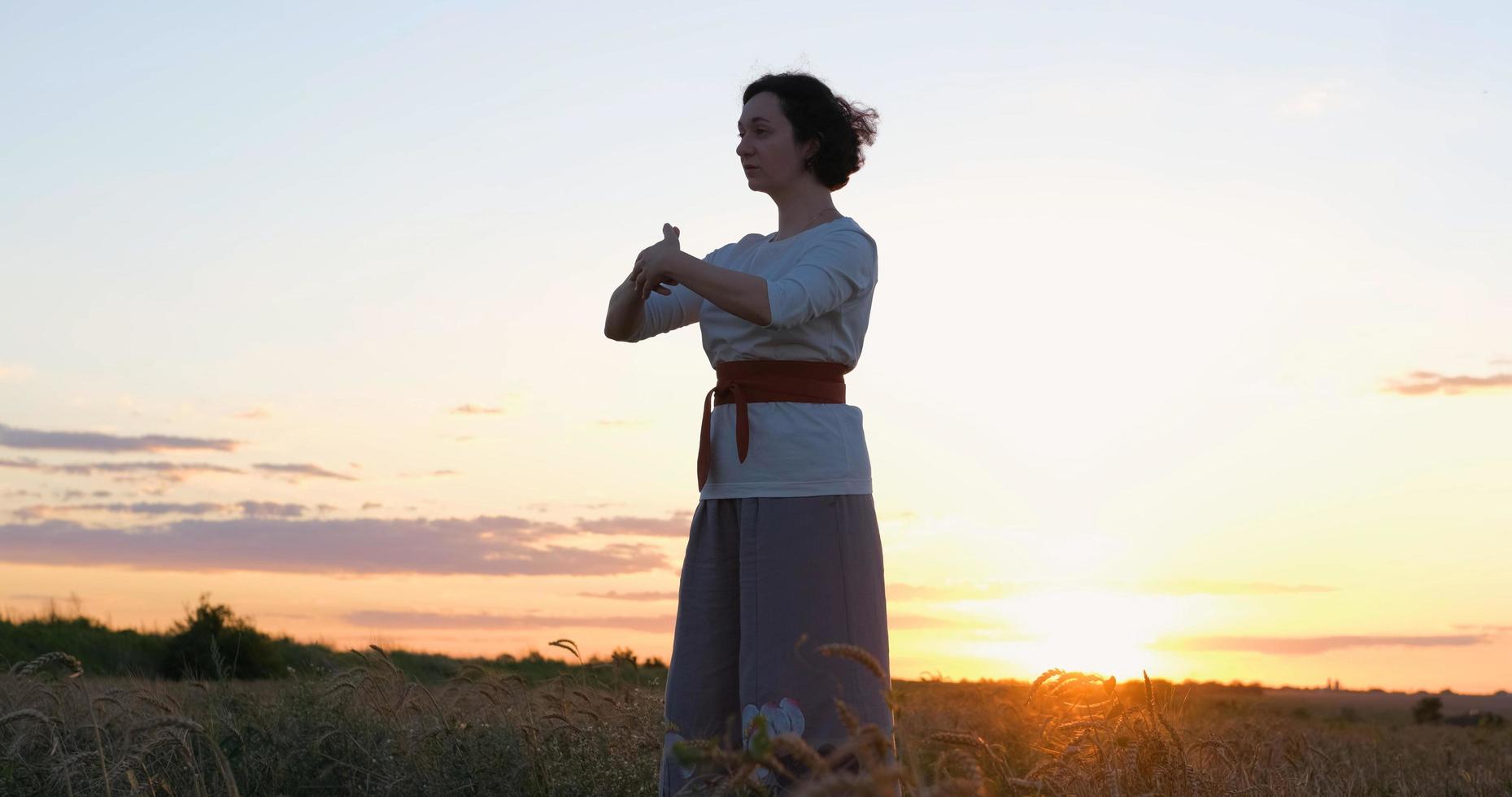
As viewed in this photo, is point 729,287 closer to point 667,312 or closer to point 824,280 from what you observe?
point 824,280

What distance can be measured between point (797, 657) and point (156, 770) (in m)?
3.18

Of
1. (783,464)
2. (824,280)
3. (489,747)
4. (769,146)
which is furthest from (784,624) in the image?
(489,747)

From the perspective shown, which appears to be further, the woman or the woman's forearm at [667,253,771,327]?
the woman

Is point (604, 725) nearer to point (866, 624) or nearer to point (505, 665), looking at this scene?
point (866, 624)

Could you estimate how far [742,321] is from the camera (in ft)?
12.7

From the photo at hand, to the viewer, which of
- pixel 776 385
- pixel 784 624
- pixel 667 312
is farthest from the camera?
pixel 667 312

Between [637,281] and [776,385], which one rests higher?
[637,281]

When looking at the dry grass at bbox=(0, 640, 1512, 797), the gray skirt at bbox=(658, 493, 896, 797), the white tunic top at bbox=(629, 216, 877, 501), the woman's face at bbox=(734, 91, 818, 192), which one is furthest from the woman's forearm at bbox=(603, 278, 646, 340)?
the dry grass at bbox=(0, 640, 1512, 797)

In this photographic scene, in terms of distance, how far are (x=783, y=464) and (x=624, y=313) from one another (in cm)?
75

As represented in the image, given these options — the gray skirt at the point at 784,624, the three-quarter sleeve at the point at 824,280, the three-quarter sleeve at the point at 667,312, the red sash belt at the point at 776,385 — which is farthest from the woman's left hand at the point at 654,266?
the gray skirt at the point at 784,624

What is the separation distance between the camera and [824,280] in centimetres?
362

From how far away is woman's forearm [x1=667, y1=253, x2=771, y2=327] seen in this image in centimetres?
342

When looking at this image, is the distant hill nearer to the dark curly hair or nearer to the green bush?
the green bush

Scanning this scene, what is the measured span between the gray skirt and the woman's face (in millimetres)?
1008
